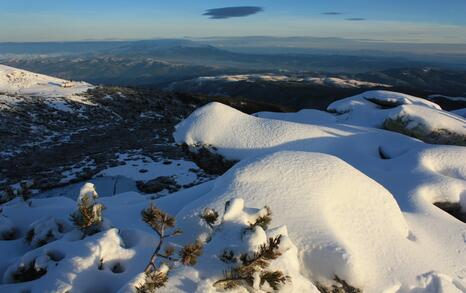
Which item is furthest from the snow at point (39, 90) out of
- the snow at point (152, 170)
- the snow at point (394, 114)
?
the snow at point (394, 114)

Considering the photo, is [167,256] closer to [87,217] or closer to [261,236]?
[261,236]

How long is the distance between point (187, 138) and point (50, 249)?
31.2ft

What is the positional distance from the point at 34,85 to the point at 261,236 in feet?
174

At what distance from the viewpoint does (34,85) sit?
→ 167 ft

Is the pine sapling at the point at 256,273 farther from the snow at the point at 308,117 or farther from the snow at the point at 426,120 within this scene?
the snow at the point at 308,117

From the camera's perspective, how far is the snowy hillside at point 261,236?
18.4 ft

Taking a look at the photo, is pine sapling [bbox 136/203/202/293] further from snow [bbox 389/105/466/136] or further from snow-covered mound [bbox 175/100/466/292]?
snow [bbox 389/105/466/136]

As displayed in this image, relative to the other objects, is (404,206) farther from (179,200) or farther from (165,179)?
(165,179)

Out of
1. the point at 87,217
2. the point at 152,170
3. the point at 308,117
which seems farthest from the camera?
the point at 308,117

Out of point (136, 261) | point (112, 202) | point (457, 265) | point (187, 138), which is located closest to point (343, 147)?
point (187, 138)

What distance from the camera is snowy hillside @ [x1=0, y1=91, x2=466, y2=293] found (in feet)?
18.4

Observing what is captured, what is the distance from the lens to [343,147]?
15164 millimetres

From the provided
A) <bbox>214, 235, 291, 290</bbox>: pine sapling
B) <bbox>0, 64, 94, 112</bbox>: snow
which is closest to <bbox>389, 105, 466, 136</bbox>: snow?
<bbox>214, 235, 291, 290</bbox>: pine sapling

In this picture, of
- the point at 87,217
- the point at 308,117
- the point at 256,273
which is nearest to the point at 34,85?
the point at 308,117
